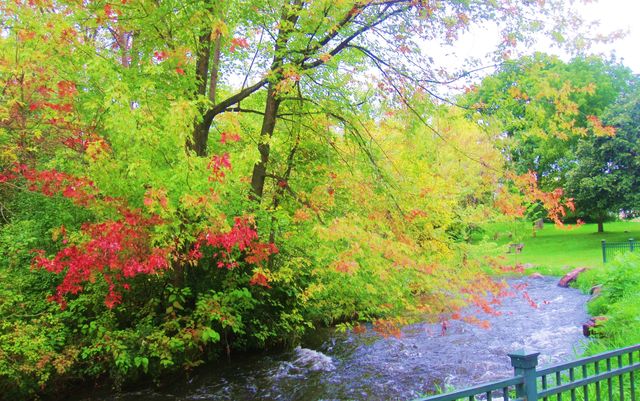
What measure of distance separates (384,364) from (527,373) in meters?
6.59

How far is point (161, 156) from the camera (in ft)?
20.4

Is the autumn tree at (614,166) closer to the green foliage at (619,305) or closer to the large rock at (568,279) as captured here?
the large rock at (568,279)

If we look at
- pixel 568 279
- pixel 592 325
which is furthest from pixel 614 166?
pixel 592 325

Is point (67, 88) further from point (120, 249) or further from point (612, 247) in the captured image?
point (612, 247)

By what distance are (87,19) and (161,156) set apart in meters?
2.28

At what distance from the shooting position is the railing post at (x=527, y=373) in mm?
3244

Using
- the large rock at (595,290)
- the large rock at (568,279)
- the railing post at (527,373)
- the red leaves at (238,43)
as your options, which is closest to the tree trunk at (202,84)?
the red leaves at (238,43)

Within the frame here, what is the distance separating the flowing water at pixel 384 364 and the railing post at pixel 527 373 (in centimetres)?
376

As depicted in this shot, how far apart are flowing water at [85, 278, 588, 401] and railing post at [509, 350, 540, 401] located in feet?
12.3

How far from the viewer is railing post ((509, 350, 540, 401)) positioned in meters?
3.24

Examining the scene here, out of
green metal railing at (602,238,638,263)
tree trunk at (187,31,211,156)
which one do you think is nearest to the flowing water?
tree trunk at (187,31,211,156)

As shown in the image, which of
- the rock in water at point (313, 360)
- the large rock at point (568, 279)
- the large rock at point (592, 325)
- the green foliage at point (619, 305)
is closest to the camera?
the green foliage at point (619, 305)

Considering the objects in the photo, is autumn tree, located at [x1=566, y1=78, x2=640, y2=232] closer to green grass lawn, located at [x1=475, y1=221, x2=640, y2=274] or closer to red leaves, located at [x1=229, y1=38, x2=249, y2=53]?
green grass lawn, located at [x1=475, y1=221, x2=640, y2=274]

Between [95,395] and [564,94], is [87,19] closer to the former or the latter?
[95,395]
